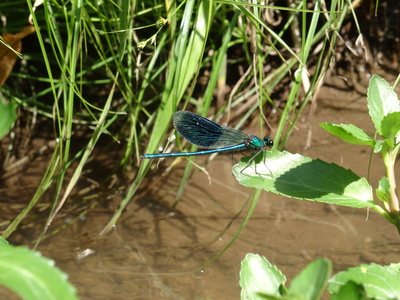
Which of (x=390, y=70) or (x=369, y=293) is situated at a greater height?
(x=369, y=293)

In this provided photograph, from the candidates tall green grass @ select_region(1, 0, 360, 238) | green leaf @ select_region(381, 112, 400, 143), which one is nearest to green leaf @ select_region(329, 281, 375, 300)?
green leaf @ select_region(381, 112, 400, 143)

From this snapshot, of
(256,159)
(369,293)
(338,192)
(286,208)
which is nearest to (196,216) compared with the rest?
(286,208)

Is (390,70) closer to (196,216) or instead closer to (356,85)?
(356,85)

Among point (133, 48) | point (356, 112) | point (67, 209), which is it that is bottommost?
point (67, 209)

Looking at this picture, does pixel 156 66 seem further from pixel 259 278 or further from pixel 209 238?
pixel 259 278

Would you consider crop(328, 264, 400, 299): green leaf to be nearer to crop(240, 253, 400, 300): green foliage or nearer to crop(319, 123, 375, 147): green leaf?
crop(240, 253, 400, 300): green foliage

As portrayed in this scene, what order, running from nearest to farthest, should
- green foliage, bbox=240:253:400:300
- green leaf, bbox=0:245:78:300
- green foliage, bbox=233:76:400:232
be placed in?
green leaf, bbox=0:245:78:300 < green foliage, bbox=240:253:400:300 < green foliage, bbox=233:76:400:232

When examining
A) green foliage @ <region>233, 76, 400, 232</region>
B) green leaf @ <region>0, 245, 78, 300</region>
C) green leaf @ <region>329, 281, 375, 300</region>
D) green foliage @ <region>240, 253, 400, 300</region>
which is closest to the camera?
green leaf @ <region>0, 245, 78, 300</region>
